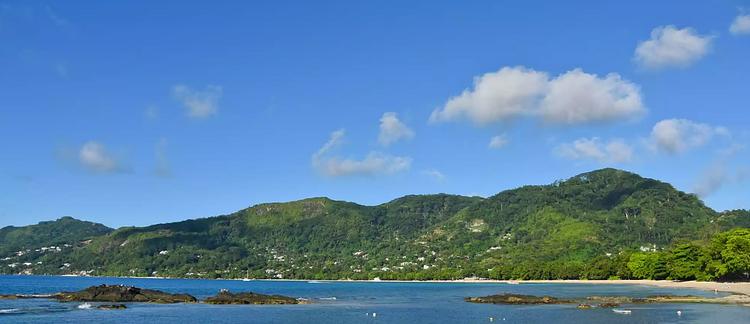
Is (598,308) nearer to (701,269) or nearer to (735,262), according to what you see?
(735,262)

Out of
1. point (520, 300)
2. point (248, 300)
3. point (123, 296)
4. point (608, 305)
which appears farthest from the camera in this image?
point (123, 296)

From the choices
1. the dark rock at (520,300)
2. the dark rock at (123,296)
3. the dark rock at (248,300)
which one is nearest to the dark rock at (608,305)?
the dark rock at (520,300)

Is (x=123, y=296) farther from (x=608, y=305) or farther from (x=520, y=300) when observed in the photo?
(x=608, y=305)

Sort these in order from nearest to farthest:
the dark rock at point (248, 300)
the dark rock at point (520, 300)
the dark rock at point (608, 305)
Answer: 1. the dark rock at point (608, 305)
2. the dark rock at point (520, 300)
3. the dark rock at point (248, 300)

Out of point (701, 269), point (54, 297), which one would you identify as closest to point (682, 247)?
point (701, 269)

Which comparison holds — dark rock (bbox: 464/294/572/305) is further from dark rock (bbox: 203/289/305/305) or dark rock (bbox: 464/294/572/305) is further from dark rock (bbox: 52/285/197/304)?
dark rock (bbox: 52/285/197/304)

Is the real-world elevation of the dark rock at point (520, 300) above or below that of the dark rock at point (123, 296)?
below

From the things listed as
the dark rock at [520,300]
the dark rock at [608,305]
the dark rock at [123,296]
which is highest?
the dark rock at [123,296]

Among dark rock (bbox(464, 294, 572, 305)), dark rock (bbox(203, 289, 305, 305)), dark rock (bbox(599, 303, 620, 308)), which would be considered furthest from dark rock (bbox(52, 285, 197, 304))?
dark rock (bbox(599, 303, 620, 308))

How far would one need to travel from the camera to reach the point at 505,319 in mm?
88750

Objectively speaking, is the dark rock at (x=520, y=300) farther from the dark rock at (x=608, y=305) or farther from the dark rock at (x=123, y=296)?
the dark rock at (x=123, y=296)

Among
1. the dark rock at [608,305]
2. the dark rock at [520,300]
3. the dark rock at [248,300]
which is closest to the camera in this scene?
the dark rock at [608,305]

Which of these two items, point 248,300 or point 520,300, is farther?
point 248,300

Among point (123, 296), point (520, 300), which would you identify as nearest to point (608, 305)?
point (520, 300)
